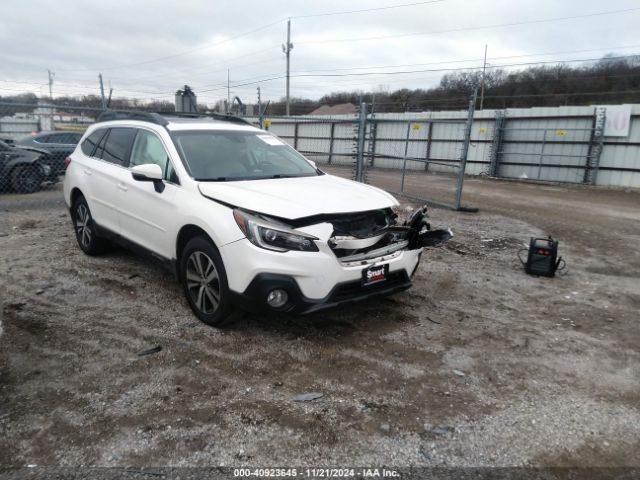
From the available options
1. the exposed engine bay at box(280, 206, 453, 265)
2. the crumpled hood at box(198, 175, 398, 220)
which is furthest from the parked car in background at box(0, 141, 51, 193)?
the exposed engine bay at box(280, 206, 453, 265)

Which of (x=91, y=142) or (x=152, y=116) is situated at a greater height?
(x=152, y=116)

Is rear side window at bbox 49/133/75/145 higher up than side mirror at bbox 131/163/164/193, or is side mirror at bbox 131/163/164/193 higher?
rear side window at bbox 49/133/75/145

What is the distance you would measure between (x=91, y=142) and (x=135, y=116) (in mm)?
963

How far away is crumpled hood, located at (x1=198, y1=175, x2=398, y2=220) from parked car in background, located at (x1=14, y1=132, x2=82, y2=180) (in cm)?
963

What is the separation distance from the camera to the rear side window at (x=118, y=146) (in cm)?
483

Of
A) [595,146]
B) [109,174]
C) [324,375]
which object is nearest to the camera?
[324,375]

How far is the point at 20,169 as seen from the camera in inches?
407

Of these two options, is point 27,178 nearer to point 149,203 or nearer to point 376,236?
point 149,203

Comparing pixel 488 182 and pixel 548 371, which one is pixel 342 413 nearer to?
pixel 548 371

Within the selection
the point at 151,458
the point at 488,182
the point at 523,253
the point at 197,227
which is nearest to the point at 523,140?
the point at 488,182

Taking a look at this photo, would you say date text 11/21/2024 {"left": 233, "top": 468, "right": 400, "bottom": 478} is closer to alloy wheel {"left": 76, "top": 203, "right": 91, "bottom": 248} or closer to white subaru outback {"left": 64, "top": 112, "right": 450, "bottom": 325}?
white subaru outback {"left": 64, "top": 112, "right": 450, "bottom": 325}

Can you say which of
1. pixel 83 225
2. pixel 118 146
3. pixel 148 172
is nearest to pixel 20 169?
pixel 83 225

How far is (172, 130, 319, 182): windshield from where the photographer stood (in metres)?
4.11

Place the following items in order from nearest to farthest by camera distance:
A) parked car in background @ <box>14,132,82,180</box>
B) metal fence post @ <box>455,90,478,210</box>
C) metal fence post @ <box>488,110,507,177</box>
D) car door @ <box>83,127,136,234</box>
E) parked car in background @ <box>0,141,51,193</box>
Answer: car door @ <box>83,127,136,234</box>
metal fence post @ <box>455,90,478,210</box>
parked car in background @ <box>0,141,51,193</box>
parked car in background @ <box>14,132,82,180</box>
metal fence post @ <box>488,110,507,177</box>
